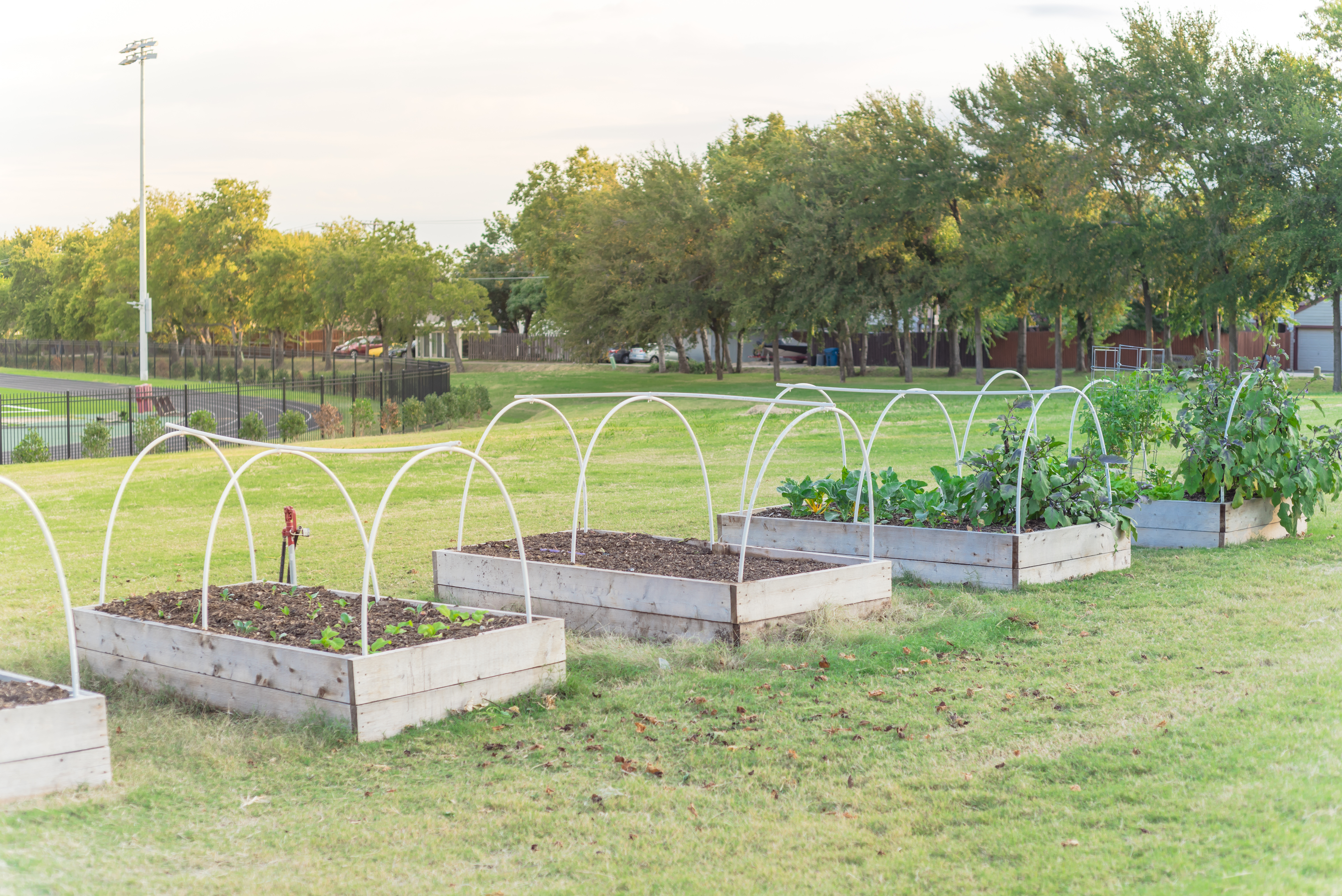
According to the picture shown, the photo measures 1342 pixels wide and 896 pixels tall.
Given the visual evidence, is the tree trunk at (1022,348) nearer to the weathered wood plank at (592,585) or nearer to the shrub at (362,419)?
the shrub at (362,419)

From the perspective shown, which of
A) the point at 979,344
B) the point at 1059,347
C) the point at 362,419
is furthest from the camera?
the point at 979,344

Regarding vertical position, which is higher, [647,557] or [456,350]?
[456,350]

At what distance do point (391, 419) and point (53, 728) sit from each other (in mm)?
23883

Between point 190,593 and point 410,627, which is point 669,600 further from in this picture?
point 190,593

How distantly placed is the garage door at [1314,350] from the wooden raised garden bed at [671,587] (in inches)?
1989

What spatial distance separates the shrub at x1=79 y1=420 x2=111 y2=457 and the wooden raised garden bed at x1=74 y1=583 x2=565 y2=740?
18.4 metres

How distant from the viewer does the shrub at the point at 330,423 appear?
26.5 meters

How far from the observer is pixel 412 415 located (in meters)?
28.1

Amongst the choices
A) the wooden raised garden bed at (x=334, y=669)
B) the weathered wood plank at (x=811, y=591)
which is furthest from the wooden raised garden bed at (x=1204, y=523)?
the wooden raised garden bed at (x=334, y=669)

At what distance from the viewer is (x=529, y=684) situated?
20.0 feet

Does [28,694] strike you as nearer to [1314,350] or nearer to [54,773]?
[54,773]

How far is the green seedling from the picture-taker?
18.7 feet

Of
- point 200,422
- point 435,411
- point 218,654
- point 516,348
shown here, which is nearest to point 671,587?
point 218,654

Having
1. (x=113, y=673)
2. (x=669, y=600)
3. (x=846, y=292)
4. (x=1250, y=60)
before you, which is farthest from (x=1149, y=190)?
(x=113, y=673)
